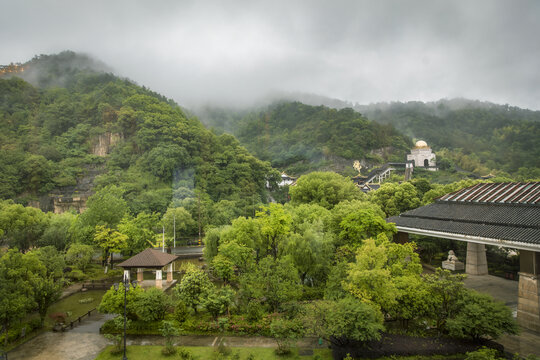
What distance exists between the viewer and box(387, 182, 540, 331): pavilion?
16.3m

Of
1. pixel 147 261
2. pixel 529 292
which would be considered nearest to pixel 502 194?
pixel 529 292

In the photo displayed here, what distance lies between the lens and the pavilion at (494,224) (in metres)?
16.3

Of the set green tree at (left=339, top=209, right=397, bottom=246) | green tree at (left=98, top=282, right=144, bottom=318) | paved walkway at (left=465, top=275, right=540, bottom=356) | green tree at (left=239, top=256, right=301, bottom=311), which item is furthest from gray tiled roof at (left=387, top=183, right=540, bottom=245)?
green tree at (left=98, top=282, right=144, bottom=318)

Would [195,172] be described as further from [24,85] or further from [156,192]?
[24,85]

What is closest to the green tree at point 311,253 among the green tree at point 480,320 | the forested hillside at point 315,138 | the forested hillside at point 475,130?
the green tree at point 480,320

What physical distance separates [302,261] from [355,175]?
216ft

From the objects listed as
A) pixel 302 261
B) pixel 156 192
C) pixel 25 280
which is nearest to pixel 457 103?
pixel 156 192

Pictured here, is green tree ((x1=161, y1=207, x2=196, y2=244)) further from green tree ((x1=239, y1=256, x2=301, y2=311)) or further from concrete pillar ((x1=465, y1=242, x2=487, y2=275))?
concrete pillar ((x1=465, y1=242, x2=487, y2=275))

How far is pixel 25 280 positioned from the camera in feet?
55.1

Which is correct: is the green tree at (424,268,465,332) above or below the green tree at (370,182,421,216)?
below

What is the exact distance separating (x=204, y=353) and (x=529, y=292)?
16.3 meters

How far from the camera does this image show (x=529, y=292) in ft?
53.9

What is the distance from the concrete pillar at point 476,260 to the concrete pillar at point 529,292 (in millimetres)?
8674

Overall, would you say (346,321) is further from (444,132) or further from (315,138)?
(444,132)
